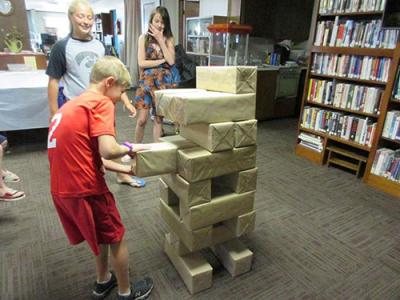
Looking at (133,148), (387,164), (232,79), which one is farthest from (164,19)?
(387,164)

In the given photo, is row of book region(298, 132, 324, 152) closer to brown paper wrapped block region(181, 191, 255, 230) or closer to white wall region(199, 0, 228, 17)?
brown paper wrapped block region(181, 191, 255, 230)

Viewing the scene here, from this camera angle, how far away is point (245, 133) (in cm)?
132

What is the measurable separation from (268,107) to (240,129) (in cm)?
343

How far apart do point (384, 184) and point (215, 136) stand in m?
2.08

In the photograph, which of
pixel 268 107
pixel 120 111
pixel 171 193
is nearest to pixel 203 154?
pixel 171 193

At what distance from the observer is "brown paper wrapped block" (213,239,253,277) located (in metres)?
1.50

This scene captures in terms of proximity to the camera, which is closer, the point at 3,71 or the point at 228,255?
the point at 228,255

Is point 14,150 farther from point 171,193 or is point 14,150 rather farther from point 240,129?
point 240,129

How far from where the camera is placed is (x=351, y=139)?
2.81 m

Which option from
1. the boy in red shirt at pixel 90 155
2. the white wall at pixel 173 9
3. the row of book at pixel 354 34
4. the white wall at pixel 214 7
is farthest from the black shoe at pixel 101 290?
the white wall at pixel 173 9

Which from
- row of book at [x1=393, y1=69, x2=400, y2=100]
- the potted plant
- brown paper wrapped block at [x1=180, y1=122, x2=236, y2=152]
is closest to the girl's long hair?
brown paper wrapped block at [x1=180, y1=122, x2=236, y2=152]

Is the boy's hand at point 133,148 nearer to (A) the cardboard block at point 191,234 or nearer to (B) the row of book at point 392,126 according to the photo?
(A) the cardboard block at point 191,234

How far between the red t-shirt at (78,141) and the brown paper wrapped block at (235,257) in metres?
0.81

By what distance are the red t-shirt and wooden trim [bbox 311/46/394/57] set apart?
2420mm
